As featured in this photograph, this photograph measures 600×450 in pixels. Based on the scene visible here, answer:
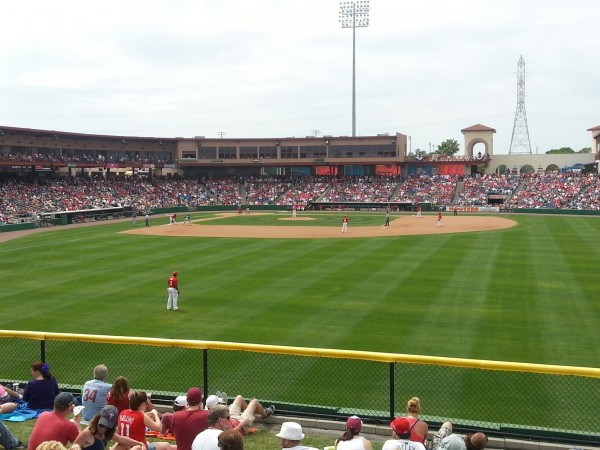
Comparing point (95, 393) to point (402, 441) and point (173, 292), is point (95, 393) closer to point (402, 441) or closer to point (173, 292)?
point (402, 441)

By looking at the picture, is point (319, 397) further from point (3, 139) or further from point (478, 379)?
point (3, 139)

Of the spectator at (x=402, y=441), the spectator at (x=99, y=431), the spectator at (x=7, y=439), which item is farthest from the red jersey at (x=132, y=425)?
the spectator at (x=402, y=441)

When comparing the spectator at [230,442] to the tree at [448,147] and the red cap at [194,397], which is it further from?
the tree at [448,147]

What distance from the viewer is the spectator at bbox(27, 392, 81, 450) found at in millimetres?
7463

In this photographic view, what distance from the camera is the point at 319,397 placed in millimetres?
13172

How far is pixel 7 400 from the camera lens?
34.5 feet

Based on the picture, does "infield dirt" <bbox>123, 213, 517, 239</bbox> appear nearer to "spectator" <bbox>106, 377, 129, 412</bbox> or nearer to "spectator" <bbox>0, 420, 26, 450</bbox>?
"spectator" <bbox>106, 377, 129, 412</bbox>

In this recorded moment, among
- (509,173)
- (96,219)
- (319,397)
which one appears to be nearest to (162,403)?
(319,397)

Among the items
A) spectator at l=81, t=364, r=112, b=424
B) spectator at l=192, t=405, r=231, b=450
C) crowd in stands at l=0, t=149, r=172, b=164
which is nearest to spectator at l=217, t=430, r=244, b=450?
spectator at l=192, t=405, r=231, b=450

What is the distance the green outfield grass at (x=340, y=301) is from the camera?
15711mm

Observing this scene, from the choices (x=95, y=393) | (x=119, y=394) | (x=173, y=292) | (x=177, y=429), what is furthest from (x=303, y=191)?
(x=177, y=429)

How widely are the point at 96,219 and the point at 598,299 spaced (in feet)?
183

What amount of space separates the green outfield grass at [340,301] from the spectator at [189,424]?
5.74m

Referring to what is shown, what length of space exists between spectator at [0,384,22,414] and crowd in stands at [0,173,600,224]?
188 ft
